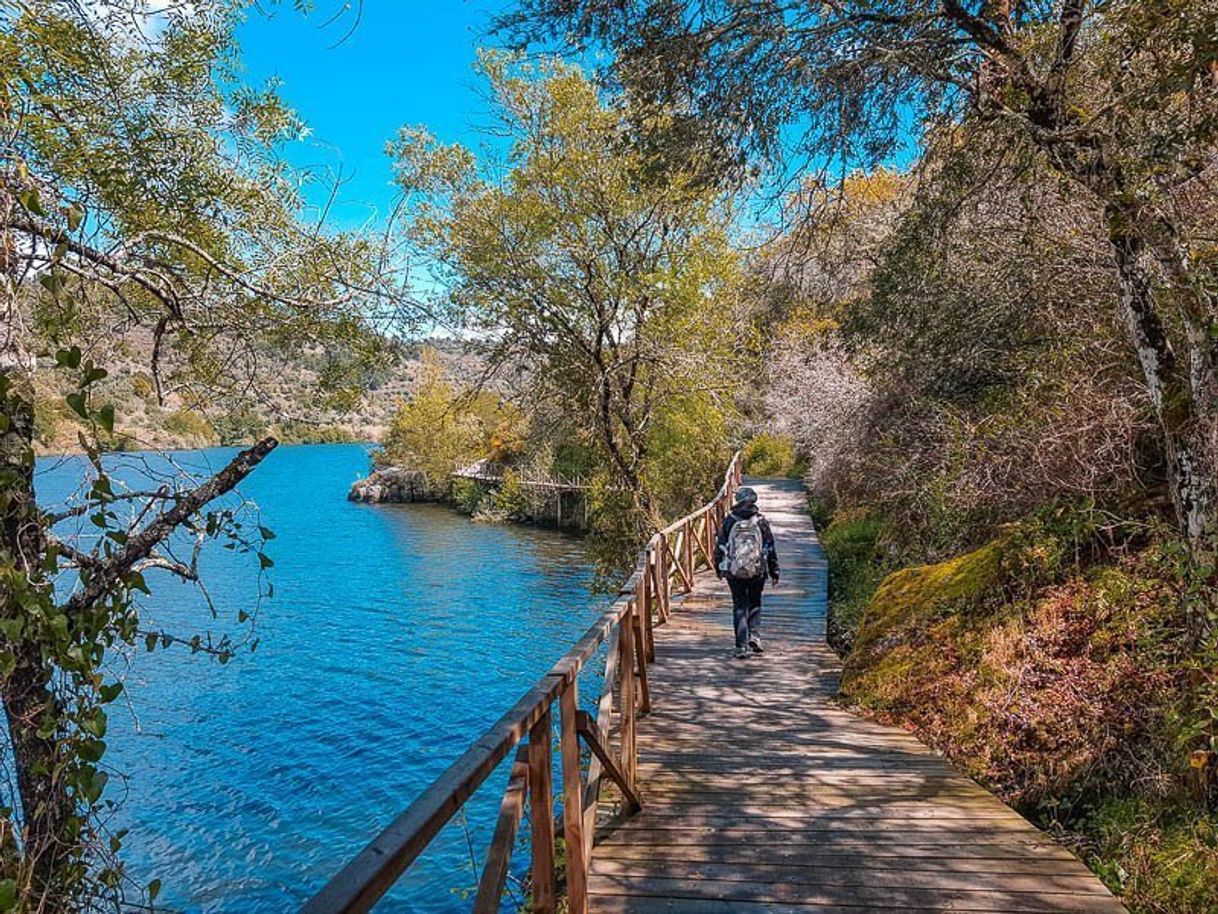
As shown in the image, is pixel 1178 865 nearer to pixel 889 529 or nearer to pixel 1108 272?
pixel 1108 272

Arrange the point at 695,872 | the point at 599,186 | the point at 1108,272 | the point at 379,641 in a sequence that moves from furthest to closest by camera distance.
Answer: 1. the point at 379,641
2. the point at 599,186
3. the point at 1108,272
4. the point at 695,872

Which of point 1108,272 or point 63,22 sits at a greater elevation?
point 63,22

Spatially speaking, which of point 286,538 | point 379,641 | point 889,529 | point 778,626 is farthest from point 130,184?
point 286,538

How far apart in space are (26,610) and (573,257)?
12121 millimetres

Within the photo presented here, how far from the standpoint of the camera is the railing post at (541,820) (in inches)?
99.6

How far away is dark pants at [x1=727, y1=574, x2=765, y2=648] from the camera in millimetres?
7164

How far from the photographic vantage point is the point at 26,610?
104 inches

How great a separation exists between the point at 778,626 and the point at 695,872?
225 inches

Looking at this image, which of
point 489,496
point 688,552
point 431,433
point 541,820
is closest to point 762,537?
point 688,552

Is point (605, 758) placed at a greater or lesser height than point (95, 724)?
lesser

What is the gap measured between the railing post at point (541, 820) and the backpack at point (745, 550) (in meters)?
4.48

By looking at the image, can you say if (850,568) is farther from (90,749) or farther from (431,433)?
(431,433)

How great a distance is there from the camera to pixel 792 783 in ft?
14.9

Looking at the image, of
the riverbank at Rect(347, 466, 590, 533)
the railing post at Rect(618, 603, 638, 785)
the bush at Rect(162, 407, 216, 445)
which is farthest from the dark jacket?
the riverbank at Rect(347, 466, 590, 533)
